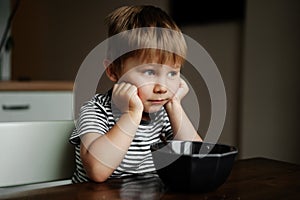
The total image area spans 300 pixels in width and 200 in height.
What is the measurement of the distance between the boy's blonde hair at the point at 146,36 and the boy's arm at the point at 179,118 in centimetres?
7

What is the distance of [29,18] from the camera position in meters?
3.60

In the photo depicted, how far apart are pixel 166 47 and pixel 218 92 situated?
1.38 m

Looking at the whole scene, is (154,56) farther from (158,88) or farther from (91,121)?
(91,121)

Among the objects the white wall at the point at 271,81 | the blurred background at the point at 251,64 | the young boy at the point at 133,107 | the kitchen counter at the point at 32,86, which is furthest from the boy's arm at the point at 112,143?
the kitchen counter at the point at 32,86

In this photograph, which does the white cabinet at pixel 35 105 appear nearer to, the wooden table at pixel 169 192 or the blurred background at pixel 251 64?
the blurred background at pixel 251 64

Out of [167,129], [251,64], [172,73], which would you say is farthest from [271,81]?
[172,73]

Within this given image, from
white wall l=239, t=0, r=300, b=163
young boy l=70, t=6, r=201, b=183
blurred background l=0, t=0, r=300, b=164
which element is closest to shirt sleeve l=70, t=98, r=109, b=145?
young boy l=70, t=6, r=201, b=183

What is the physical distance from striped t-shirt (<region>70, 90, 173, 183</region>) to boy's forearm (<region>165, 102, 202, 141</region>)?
0.15 ft

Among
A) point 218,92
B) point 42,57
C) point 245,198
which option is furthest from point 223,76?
point 42,57

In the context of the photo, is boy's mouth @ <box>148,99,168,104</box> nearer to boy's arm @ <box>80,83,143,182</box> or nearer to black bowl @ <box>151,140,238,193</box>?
boy's arm @ <box>80,83,143,182</box>

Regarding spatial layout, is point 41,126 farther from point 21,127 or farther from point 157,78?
point 157,78

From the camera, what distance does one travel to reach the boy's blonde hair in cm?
94

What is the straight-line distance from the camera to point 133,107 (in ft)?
2.84

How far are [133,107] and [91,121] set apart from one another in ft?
0.35
